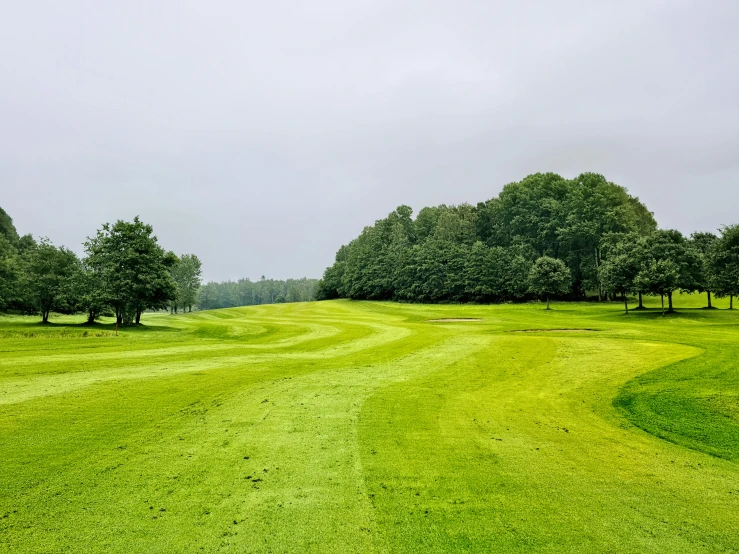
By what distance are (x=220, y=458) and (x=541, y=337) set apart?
21.0m

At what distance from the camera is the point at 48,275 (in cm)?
3903

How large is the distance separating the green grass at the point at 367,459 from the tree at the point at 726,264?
3049 centimetres

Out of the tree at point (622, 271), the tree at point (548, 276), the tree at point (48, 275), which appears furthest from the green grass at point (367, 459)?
the tree at point (548, 276)

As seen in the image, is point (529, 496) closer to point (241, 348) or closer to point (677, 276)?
point (241, 348)

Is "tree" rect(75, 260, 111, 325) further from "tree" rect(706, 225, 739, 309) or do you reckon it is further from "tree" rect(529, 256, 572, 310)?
"tree" rect(706, 225, 739, 309)

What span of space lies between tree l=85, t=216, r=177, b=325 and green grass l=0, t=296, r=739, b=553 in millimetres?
23217

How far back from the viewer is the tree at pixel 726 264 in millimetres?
36812

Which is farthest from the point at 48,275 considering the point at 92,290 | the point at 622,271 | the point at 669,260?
the point at 669,260

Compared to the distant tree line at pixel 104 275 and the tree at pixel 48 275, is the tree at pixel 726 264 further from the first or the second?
the tree at pixel 48 275

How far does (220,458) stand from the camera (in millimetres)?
6367

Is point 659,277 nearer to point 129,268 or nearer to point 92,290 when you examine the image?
point 129,268

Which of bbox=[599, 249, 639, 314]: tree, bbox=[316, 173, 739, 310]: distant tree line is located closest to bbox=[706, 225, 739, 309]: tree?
bbox=[599, 249, 639, 314]: tree

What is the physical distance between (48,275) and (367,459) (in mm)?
45236

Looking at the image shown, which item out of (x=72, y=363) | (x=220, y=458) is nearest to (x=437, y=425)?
(x=220, y=458)
